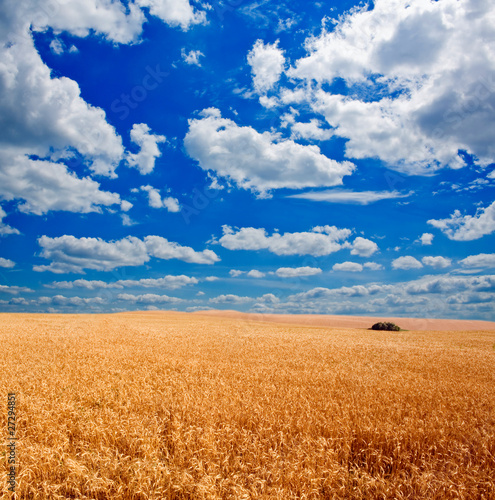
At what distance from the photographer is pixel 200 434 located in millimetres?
6359

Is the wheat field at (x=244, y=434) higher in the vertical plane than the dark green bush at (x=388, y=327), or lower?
higher

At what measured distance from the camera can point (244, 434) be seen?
20.0ft

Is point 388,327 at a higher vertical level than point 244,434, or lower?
lower

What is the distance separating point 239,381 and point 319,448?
4.90 metres

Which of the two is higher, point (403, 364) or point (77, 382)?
point (77, 382)

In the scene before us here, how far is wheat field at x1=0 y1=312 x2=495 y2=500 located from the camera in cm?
478

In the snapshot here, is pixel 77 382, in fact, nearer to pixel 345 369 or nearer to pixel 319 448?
pixel 319 448

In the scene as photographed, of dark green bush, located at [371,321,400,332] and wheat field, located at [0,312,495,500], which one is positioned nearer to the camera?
wheat field, located at [0,312,495,500]

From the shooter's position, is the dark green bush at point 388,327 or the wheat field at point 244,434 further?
the dark green bush at point 388,327

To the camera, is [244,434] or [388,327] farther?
[388,327]

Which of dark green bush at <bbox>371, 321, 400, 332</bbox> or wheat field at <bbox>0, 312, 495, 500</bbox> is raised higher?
wheat field at <bbox>0, 312, 495, 500</bbox>

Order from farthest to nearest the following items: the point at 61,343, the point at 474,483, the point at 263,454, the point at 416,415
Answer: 1. the point at 61,343
2. the point at 416,415
3. the point at 263,454
4. the point at 474,483

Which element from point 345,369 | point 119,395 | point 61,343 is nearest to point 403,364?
point 345,369

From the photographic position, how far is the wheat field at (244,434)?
478 centimetres
